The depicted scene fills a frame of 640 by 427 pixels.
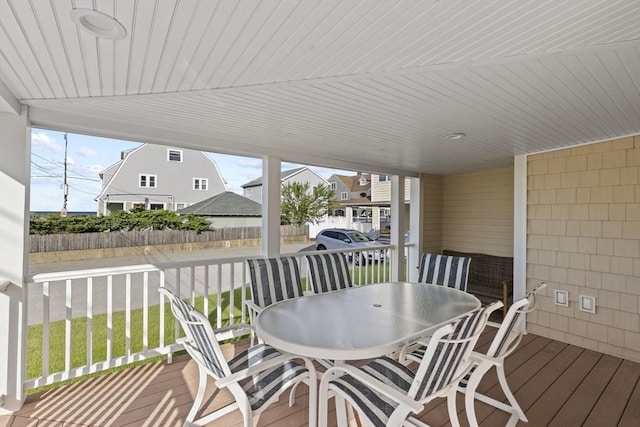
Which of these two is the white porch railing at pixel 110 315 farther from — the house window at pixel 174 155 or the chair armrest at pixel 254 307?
the house window at pixel 174 155

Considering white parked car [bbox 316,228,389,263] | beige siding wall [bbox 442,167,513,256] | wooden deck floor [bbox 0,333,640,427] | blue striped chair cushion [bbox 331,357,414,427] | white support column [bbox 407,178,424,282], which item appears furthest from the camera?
white support column [bbox 407,178,424,282]

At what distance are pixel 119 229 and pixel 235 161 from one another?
148 cm

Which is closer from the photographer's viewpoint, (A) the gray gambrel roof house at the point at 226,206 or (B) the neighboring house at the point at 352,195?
(A) the gray gambrel roof house at the point at 226,206

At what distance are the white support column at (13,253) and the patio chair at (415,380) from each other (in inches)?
93.5

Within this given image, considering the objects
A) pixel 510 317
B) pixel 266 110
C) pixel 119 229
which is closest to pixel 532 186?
pixel 510 317

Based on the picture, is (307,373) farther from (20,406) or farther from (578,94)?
(578,94)

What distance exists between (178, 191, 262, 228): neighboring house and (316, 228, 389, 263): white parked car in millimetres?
1247

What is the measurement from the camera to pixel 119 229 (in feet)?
11.0

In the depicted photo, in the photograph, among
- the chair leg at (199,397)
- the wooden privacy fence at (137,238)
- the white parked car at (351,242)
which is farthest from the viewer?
the white parked car at (351,242)

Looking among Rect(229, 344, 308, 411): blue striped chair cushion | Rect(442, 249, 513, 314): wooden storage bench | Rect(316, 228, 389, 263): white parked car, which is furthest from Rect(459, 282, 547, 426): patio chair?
Rect(316, 228, 389, 263): white parked car

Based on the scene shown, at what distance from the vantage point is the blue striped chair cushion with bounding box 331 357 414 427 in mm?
1729

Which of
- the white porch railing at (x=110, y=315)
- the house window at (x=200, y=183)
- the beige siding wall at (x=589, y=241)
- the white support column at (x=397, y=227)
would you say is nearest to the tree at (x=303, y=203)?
the white porch railing at (x=110, y=315)

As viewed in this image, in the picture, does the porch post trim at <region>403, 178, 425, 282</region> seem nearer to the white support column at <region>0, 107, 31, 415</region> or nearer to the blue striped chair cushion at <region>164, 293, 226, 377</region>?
the blue striped chair cushion at <region>164, 293, 226, 377</region>

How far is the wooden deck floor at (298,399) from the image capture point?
2369mm
